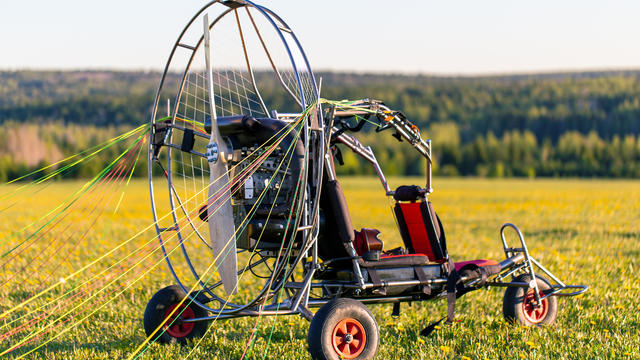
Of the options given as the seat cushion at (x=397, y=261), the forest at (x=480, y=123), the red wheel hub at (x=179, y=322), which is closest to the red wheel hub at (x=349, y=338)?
the seat cushion at (x=397, y=261)

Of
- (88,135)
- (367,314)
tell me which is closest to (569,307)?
(367,314)

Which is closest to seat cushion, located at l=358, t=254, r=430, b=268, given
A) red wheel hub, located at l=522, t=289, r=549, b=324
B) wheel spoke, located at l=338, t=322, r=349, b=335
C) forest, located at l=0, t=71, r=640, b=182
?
wheel spoke, located at l=338, t=322, r=349, b=335

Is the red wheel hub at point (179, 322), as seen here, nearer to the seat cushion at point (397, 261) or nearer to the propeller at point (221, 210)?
the propeller at point (221, 210)

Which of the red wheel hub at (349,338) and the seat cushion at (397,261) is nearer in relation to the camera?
the red wheel hub at (349,338)

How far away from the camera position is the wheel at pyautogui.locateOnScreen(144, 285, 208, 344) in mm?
6844

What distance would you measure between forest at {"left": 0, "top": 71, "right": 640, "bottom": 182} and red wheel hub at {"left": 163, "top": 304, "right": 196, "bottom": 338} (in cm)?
3422

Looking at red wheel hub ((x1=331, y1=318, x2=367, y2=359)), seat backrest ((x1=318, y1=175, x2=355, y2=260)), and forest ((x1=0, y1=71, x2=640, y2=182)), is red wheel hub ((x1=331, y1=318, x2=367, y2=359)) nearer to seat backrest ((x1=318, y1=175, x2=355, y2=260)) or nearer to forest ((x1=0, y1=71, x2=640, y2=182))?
seat backrest ((x1=318, y1=175, x2=355, y2=260))

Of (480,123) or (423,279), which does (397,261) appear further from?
(480,123)

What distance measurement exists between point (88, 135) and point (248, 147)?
5324 centimetres

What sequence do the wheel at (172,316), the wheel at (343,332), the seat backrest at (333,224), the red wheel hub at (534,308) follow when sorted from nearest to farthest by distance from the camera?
the wheel at (343,332)
the seat backrest at (333,224)
the wheel at (172,316)
the red wheel hub at (534,308)

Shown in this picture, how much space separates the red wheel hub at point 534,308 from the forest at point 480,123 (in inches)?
1371

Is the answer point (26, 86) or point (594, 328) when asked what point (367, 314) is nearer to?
point (594, 328)

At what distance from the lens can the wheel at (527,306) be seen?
25.1 ft

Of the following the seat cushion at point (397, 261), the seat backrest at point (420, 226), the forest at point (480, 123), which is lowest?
the forest at point (480, 123)
